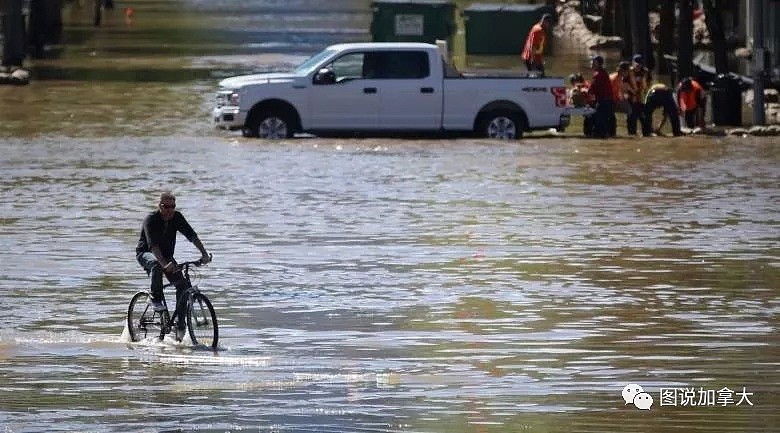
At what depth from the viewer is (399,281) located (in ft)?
64.4

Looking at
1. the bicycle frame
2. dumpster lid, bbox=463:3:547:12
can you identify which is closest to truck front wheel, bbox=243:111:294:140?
the bicycle frame

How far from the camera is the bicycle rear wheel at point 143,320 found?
1627cm

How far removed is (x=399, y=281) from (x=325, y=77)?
15.9m

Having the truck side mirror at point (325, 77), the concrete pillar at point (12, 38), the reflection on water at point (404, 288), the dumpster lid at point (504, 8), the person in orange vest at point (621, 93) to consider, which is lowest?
the reflection on water at point (404, 288)

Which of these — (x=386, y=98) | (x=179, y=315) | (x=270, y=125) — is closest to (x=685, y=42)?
(x=386, y=98)

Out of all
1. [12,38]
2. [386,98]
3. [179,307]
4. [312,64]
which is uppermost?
[12,38]

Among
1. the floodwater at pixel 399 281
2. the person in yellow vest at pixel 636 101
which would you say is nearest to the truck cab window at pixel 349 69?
the floodwater at pixel 399 281

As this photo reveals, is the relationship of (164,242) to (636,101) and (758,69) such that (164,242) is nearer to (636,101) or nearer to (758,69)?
(758,69)

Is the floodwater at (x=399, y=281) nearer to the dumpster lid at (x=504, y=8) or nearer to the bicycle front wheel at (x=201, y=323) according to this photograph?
the bicycle front wheel at (x=201, y=323)

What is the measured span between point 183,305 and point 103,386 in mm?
1827

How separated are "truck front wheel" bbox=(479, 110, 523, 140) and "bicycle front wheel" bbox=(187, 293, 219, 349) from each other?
20.2 metres

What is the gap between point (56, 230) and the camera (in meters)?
23.9

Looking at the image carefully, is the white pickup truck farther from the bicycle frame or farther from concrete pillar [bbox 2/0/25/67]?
the bicycle frame

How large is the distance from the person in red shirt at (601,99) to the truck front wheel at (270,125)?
518 centimetres
